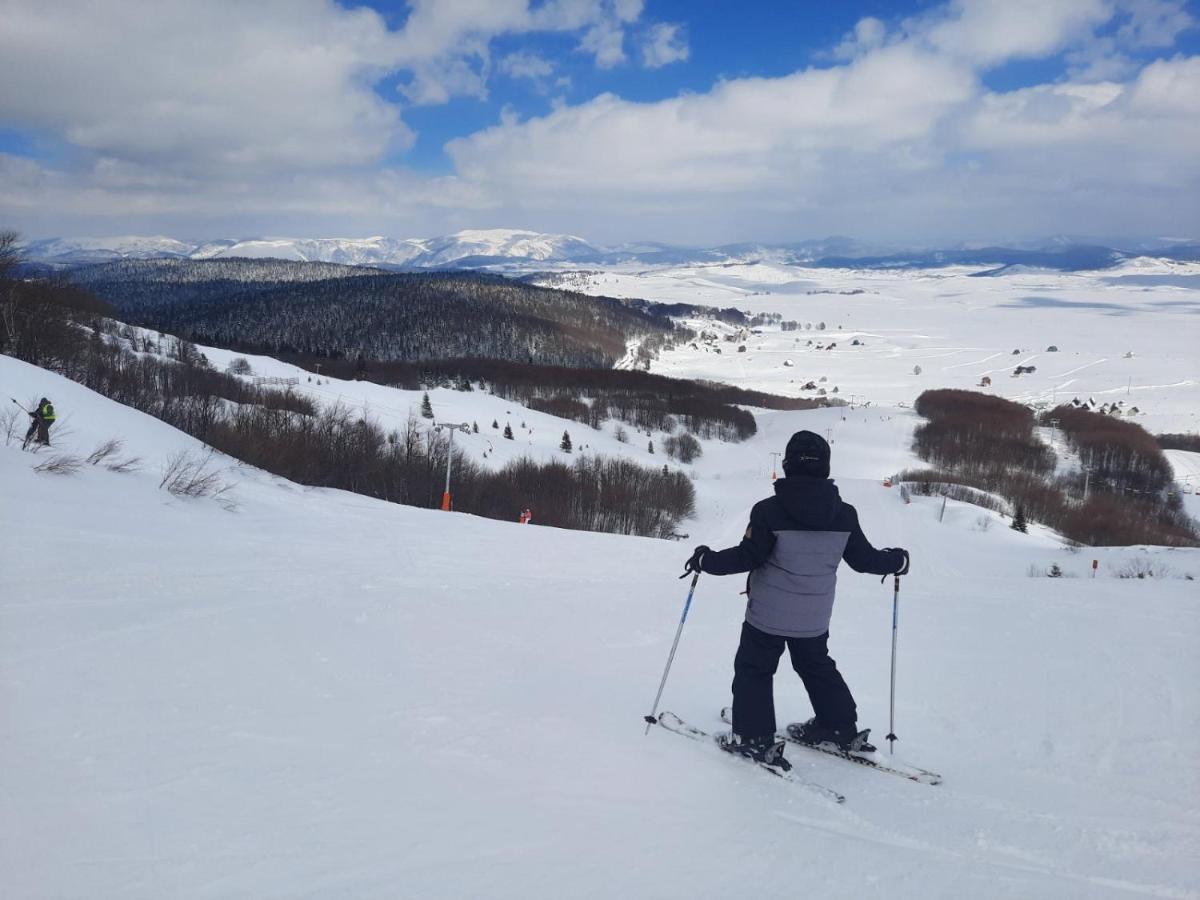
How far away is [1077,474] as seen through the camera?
8081 centimetres

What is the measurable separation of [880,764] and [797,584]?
143 cm

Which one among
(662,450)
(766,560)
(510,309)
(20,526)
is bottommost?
(20,526)

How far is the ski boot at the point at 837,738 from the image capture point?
4.54 metres

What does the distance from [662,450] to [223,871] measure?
82.7 meters

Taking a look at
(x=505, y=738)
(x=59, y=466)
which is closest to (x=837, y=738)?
(x=505, y=738)

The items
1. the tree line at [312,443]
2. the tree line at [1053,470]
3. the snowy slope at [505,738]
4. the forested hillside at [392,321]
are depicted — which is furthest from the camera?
the forested hillside at [392,321]

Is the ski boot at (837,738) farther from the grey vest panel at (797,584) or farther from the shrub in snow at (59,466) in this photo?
the shrub in snow at (59,466)

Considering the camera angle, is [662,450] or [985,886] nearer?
[985,886]

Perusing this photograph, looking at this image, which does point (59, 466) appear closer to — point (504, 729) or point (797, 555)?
point (504, 729)

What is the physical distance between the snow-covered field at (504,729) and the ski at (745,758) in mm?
87

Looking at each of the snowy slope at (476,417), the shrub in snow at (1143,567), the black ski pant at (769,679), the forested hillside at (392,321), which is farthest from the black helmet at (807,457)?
the forested hillside at (392,321)

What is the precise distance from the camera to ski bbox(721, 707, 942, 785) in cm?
435

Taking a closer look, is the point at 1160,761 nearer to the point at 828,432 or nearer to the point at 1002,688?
the point at 1002,688

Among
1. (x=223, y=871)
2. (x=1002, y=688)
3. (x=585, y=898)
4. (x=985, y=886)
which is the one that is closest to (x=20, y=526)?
(x=223, y=871)
